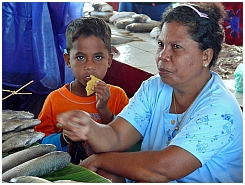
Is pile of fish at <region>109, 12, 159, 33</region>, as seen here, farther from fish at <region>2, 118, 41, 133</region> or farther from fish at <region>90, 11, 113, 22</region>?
fish at <region>2, 118, 41, 133</region>

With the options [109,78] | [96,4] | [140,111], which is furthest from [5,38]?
[96,4]

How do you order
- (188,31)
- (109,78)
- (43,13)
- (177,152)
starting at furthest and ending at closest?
(109,78) < (43,13) < (188,31) < (177,152)

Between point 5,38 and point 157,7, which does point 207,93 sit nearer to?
point 5,38

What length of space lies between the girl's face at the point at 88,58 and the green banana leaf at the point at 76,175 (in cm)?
95

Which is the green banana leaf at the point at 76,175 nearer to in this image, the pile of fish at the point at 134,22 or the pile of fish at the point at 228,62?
the pile of fish at the point at 228,62

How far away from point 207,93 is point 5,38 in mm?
2805

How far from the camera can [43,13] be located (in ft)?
14.0

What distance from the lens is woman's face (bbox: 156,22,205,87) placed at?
2215 mm

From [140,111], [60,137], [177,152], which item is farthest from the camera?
[60,137]

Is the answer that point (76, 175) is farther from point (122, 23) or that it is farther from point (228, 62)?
point (122, 23)

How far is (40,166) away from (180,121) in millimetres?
835

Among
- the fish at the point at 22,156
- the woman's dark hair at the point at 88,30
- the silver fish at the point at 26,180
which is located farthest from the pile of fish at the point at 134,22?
the silver fish at the point at 26,180

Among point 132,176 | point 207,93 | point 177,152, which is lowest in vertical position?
point 132,176

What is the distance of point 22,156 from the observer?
2068mm
